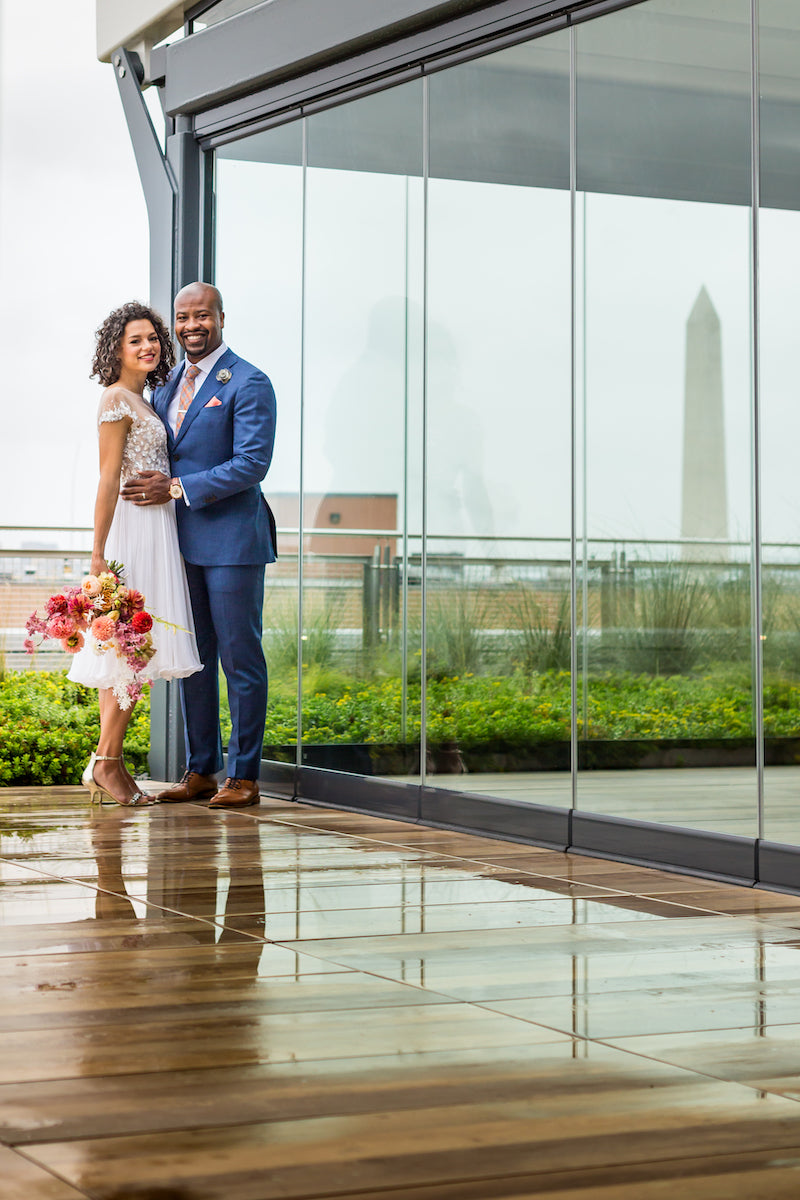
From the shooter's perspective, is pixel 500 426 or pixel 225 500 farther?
pixel 225 500

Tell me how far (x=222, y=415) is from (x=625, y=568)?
6.02 feet

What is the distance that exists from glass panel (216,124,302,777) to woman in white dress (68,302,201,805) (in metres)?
0.53

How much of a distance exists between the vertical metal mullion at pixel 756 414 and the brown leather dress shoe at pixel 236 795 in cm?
220

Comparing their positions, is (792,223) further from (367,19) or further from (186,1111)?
(186,1111)

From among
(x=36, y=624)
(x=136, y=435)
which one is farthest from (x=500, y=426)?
(x=36, y=624)

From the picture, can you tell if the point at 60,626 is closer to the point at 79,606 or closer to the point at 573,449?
the point at 79,606

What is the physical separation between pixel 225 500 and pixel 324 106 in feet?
5.36

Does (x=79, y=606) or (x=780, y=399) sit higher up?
(x=780, y=399)

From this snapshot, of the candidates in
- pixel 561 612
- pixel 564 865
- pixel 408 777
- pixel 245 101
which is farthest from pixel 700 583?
pixel 245 101

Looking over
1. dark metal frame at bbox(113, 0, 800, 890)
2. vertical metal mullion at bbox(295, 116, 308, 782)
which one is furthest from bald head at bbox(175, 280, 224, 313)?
dark metal frame at bbox(113, 0, 800, 890)

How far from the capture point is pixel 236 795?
212 inches

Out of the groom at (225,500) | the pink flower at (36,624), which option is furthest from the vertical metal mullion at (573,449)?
the pink flower at (36,624)

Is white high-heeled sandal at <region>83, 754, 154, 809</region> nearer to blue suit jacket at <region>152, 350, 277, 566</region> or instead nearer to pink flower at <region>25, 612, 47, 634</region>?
pink flower at <region>25, 612, 47, 634</region>

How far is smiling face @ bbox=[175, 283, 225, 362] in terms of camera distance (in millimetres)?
5504
